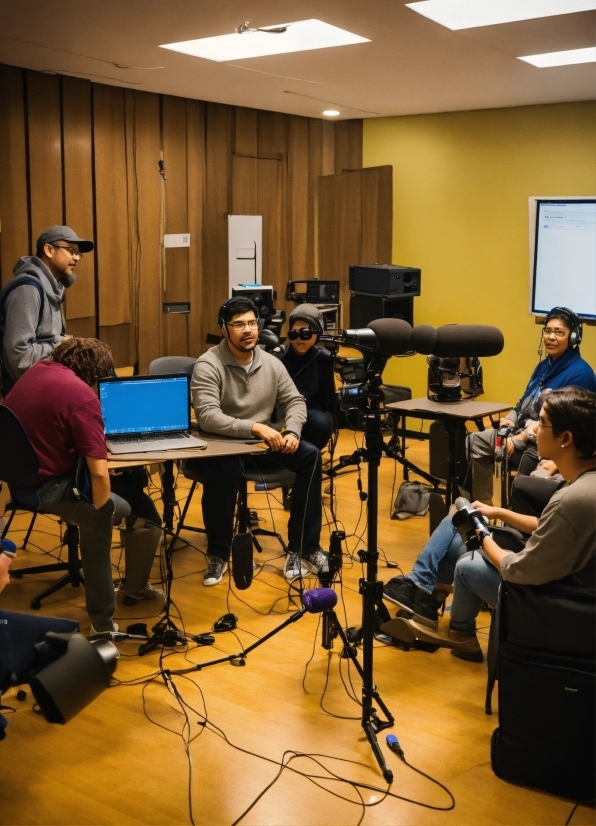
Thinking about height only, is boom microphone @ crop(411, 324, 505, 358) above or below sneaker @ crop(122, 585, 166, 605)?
above

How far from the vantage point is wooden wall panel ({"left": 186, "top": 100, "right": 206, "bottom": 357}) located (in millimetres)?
7488

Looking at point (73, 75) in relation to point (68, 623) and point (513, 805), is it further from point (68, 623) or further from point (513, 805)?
point (513, 805)

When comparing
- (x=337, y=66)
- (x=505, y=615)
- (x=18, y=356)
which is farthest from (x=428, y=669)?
(x=337, y=66)

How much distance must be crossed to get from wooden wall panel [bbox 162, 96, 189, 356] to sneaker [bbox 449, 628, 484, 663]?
4.49 meters

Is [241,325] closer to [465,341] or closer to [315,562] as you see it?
[465,341]

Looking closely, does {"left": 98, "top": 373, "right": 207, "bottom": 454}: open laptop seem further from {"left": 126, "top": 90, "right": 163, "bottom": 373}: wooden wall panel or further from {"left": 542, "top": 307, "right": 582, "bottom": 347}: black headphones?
{"left": 126, "top": 90, "right": 163, "bottom": 373}: wooden wall panel

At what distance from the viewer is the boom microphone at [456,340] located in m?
3.93

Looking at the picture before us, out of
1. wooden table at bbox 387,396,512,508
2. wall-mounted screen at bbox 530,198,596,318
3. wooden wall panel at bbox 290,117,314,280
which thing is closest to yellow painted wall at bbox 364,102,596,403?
wooden wall panel at bbox 290,117,314,280

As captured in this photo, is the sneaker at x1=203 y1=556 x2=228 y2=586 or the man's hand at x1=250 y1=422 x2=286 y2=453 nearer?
the man's hand at x1=250 y1=422 x2=286 y2=453

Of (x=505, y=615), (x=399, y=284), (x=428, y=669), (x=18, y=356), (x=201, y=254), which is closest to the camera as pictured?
(x=505, y=615)

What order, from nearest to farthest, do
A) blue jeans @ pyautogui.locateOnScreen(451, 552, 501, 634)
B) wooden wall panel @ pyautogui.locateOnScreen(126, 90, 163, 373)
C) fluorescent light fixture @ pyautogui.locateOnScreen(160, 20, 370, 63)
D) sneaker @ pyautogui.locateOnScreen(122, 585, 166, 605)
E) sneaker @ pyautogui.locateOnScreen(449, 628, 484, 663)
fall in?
blue jeans @ pyautogui.locateOnScreen(451, 552, 501, 634) < sneaker @ pyautogui.locateOnScreen(449, 628, 484, 663) < sneaker @ pyautogui.locateOnScreen(122, 585, 166, 605) < fluorescent light fixture @ pyautogui.locateOnScreen(160, 20, 370, 63) < wooden wall panel @ pyautogui.locateOnScreen(126, 90, 163, 373)

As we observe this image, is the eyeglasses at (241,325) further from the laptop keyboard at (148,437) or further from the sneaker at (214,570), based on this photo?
the sneaker at (214,570)

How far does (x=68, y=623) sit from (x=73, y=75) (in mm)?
4780

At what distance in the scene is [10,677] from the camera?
8.35ft
